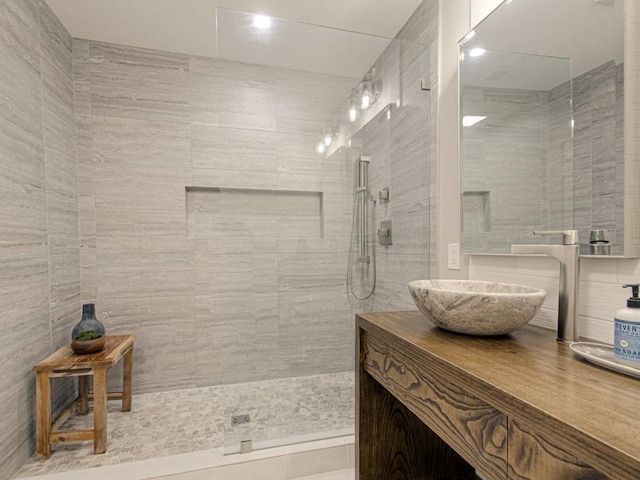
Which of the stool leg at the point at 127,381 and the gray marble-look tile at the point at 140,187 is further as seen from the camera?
the gray marble-look tile at the point at 140,187

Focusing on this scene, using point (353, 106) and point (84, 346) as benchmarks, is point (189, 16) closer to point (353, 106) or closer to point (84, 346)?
point (353, 106)

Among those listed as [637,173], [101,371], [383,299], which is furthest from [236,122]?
[637,173]

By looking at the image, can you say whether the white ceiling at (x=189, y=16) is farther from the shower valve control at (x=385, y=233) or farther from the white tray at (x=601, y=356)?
the white tray at (x=601, y=356)

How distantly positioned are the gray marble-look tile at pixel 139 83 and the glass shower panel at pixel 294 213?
769 millimetres

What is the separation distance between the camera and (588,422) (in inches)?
19.1

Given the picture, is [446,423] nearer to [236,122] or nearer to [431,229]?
[431,229]

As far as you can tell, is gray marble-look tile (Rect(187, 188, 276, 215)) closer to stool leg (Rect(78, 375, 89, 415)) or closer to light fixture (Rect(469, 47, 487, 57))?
light fixture (Rect(469, 47, 487, 57))

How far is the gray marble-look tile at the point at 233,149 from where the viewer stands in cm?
186

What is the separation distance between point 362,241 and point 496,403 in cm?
138

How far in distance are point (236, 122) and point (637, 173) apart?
6.05 feet

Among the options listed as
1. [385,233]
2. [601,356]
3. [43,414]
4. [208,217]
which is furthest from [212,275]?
[601,356]

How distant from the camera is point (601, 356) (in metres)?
0.77

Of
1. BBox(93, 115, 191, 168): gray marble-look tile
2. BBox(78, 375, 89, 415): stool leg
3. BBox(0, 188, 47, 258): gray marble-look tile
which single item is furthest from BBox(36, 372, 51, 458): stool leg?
BBox(93, 115, 191, 168): gray marble-look tile

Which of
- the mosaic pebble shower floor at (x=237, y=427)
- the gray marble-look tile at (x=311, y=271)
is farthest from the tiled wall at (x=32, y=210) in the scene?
the gray marble-look tile at (x=311, y=271)
